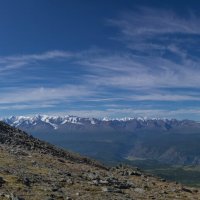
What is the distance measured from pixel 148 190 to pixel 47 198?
47.0ft

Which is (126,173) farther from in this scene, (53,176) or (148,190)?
(53,176)

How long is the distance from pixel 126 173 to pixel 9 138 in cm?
2112

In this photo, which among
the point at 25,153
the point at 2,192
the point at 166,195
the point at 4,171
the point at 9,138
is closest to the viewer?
the point at 2,192

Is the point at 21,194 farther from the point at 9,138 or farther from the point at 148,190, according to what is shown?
the point at 9,138

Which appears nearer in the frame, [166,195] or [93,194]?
[93,194]

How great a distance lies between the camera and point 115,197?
32.2m

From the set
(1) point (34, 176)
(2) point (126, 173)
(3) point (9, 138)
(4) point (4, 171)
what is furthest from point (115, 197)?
(3) point (9, 138)

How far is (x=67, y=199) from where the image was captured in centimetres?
2838

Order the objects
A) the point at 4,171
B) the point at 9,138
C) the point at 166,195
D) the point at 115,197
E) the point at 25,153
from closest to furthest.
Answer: the point at 115,197 → the point at 4,171 → the point at 166,195 → the point at 25,153 → the point at 9,138

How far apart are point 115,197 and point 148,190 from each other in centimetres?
818

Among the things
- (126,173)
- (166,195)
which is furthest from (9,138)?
(166,195)

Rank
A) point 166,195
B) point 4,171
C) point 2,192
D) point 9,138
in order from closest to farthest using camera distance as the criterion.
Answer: point 2,192 → point 4,171 → point 166,195 → point 9,138

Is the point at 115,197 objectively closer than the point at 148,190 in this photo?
Yes

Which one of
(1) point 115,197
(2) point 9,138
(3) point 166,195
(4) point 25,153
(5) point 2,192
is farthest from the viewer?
(2) point 9,138
